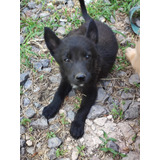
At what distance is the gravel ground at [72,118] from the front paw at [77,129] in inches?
3.1

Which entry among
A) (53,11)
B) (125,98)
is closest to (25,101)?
(125,98)

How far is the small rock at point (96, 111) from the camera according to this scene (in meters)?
3.15

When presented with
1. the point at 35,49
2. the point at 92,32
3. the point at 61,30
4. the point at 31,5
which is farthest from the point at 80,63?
the point at 31,5

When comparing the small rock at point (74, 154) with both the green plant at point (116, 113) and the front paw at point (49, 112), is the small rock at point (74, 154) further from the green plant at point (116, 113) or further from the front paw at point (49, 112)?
the green plant at point (116, 113)

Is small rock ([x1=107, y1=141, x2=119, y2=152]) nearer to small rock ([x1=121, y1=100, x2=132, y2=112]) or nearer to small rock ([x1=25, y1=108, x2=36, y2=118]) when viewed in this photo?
small rock ([x1=121, y1=100, x2=132, y2=112])

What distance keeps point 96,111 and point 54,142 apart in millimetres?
789

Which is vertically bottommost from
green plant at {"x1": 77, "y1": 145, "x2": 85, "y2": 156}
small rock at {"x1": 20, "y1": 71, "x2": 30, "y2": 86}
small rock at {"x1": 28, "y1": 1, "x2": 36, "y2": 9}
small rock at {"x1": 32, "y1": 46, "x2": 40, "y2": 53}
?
green plant at {"x1": 77, "y1": 145, "x2": 85, "y2": 156}

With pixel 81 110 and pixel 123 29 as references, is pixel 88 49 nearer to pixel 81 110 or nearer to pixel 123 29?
pixel 81 110

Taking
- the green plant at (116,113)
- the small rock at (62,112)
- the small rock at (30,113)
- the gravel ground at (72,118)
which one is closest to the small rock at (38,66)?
the gravel ground at (72,118)

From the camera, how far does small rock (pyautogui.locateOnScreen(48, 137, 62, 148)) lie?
284 cm

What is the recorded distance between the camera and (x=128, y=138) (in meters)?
2.89

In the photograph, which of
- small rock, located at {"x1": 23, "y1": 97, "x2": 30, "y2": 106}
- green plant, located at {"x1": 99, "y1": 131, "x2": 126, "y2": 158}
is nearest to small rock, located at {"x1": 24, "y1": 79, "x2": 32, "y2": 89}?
small rock, located at {"x1": 23, "y1": 97, "x2": 30, "y2": 106}

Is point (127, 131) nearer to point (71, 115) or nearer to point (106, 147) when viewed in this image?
point (106, 147)

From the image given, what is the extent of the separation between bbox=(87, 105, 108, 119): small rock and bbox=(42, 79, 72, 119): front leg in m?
0.51
